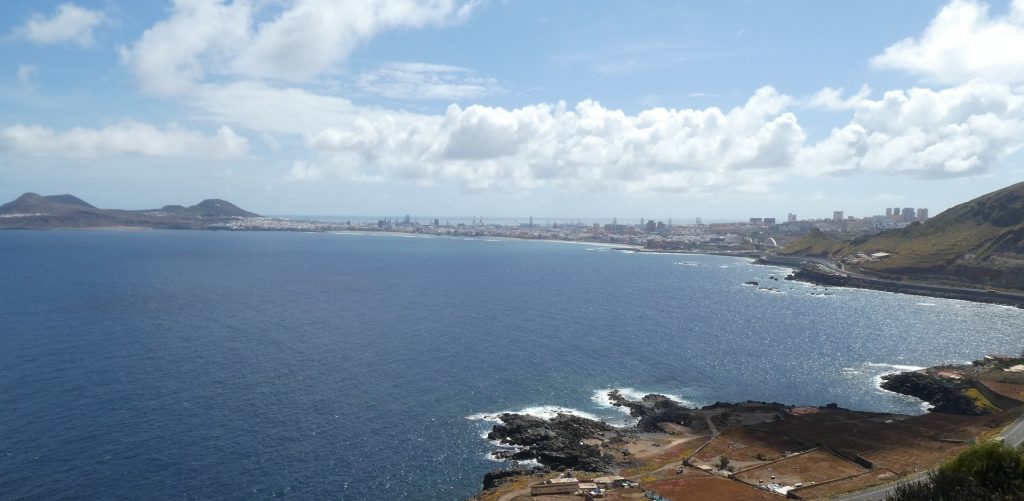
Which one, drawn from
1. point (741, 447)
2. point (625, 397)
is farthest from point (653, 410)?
point (741, 447)

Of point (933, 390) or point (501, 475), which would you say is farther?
point (933, 390)

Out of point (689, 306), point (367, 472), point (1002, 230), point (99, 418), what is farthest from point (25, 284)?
point (1002, 230)

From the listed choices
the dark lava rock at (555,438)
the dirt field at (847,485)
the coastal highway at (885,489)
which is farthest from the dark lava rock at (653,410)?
the coastal highway at (885,489)

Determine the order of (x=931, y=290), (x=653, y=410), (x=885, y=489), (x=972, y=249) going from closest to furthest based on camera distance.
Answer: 1. (x=885, y=489)
2. (x=653, y=410)
3. (x=931, y=290)
4. (x=972, y=249)

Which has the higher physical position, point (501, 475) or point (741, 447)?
point (741, 447)

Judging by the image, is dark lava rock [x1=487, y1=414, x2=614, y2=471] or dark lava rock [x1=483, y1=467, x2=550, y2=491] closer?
dark lava rock [x1=483, y1=467, x2=550, y2=491]

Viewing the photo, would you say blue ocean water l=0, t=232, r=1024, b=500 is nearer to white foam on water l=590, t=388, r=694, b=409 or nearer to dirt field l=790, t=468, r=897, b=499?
white foam on water l=590, t=388, r=694, b=409

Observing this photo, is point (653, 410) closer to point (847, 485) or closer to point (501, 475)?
point (501, 475)

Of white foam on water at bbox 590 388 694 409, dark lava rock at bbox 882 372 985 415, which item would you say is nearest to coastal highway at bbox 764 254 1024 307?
dark lava rock at bbox 882 372 985 415
